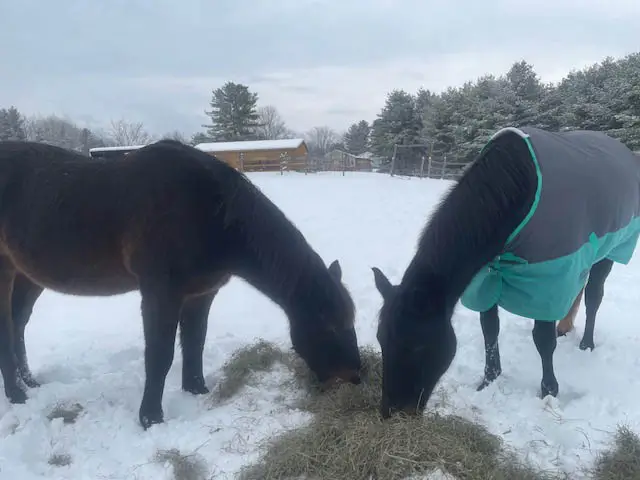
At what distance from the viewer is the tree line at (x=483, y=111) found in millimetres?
21906

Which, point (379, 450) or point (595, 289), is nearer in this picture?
point (379, 450)

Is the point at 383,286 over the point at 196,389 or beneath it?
over

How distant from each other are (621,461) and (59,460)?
3.38 meters

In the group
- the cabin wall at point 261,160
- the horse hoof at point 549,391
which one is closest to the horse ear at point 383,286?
the horse hoof at point 549,391

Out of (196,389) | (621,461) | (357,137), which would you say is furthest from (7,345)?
(357,137)

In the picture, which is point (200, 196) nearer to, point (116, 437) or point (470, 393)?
point (116, 437)

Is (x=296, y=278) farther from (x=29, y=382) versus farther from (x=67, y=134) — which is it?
(x=67, y=134)

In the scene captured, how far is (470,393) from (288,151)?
33498mm

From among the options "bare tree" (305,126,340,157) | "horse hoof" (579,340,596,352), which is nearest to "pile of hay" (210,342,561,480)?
"horse hoof" (579,340,596,352)

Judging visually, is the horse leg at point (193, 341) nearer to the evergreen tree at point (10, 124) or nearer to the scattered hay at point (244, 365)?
the scattered hay at point (244, 365)

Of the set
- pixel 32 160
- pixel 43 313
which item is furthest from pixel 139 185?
pixel 43 313

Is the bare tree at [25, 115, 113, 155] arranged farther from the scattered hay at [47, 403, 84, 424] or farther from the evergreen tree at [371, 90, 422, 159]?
the scattered hay at [47, 403, 84, 424]

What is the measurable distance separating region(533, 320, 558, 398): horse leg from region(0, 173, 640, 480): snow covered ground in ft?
0.34

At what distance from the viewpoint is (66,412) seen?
358 cm
